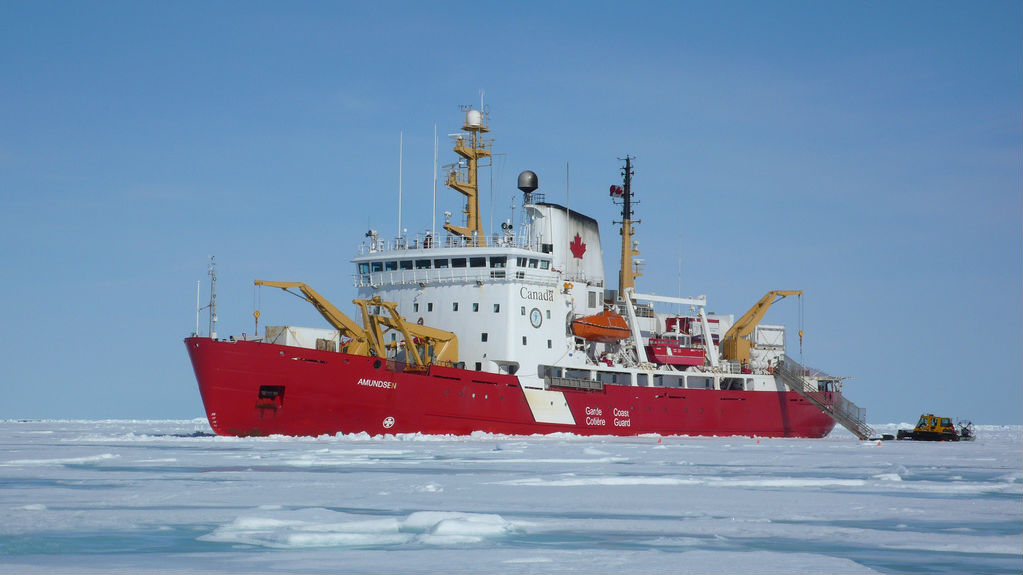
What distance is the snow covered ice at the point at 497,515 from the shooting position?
33.1 ft

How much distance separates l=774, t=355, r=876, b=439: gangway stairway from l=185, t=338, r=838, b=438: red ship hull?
10.9m

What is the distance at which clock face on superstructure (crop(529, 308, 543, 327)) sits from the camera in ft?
110

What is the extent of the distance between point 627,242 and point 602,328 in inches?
363

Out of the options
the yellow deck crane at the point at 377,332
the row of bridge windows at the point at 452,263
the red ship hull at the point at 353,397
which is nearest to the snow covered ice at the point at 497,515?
the red ship hull at the point at 353,397

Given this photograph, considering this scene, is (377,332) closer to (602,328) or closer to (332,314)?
(332,314)

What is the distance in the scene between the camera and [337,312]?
30734mm

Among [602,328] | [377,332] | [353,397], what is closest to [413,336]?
[377,332]

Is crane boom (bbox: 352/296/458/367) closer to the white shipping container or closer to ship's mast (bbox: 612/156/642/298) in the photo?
the white shipping container

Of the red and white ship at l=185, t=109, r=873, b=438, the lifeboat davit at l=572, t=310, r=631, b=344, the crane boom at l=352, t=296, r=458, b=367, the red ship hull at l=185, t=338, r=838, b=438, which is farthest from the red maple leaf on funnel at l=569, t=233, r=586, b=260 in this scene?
the crane boom at l=352, t=296, r=458, b=367

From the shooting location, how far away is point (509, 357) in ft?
108

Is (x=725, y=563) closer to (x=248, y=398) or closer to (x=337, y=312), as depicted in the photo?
(x=248, y=398)

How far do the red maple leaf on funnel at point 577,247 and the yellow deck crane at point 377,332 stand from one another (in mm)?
9395

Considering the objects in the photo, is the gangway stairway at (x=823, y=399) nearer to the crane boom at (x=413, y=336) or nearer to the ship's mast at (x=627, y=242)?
the ship's mast at (x=627, y=242)

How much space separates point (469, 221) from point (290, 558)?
27.8 m
